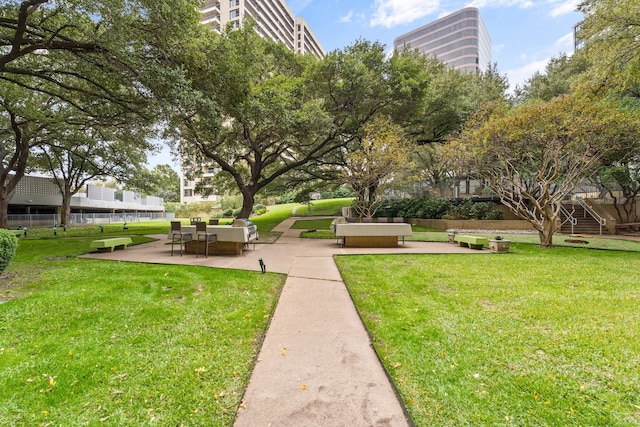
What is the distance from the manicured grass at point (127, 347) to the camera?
7.16ft

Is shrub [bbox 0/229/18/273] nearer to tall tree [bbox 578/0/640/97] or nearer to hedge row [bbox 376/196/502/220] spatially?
tall tree [bbox 578/0/640/97]

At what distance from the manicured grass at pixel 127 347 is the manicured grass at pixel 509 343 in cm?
163

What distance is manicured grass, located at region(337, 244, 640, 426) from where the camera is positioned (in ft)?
7.13

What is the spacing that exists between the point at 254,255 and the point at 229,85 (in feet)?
20.6

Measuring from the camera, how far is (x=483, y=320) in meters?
3.83

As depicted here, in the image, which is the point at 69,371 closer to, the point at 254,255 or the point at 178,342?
the point at 178,342

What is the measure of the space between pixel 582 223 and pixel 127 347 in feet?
77.0

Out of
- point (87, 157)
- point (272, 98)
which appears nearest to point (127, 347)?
point (272, 98)

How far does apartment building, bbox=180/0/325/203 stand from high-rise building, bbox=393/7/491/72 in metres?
27.6

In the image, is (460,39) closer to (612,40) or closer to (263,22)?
(263,22)

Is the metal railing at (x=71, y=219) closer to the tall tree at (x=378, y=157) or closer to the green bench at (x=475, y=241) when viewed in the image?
the tall tree at (x=378, y=157)

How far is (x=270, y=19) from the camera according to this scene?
64062 mm

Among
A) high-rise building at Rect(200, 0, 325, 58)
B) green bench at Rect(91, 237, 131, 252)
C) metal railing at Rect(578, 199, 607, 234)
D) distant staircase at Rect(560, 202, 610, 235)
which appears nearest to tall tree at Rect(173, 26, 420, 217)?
green bench at Rect(91, 237, 131, 252)

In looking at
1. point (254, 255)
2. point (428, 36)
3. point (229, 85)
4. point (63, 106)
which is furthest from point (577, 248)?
point (428, 36)
